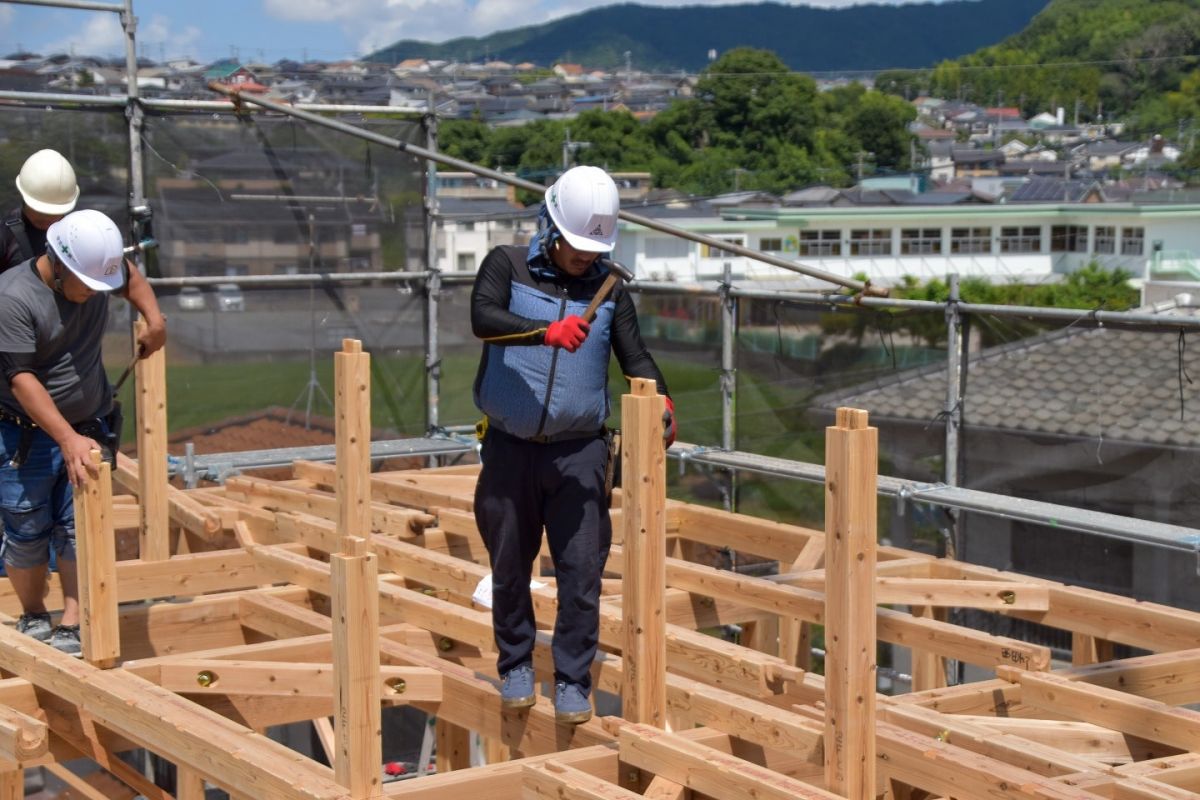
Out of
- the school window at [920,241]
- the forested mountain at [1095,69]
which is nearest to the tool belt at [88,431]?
the school window at [920,241]

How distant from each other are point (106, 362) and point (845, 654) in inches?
294

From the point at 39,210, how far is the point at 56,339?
112 centimetres

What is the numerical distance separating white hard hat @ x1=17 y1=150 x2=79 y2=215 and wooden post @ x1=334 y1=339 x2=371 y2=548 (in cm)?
158

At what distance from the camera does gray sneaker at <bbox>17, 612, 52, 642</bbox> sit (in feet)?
20.2

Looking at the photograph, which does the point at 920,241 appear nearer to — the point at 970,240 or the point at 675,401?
Answer: the point at 970,240

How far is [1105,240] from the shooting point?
210 feet

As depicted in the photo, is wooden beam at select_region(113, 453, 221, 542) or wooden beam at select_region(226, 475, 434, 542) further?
wooden beam at select_region(226, 475, 434, 542)

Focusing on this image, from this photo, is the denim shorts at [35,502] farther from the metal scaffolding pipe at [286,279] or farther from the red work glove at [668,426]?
the metal scaffolding pipe at [286,279]

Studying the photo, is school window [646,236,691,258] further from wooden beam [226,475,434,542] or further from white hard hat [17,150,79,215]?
white hard hat [17,150,79,215]

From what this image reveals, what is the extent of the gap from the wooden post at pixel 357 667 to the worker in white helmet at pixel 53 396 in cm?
165

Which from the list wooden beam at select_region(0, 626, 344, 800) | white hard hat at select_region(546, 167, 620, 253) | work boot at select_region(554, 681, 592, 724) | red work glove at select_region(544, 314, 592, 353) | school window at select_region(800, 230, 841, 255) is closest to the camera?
wooden beam at select_region(0, 626, 344, 800)

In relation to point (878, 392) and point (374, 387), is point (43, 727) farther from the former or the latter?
point (374, 387)

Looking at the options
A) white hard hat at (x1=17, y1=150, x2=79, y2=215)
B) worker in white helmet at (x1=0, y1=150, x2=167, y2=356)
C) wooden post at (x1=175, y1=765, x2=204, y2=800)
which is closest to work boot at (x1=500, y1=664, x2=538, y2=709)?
wooden post at (x1=175, y1=765, x2=204, y2=800)

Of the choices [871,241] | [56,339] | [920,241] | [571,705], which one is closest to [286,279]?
[56,339]
